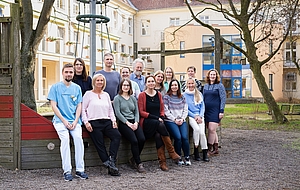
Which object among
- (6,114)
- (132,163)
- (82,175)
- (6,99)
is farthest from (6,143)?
(132,163)

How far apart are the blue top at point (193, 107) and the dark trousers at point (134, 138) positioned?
1391 millimetres

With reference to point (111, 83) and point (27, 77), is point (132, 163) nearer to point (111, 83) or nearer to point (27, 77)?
point (111, 83)

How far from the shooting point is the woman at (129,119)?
637 centimetres

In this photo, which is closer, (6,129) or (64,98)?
(64,98)

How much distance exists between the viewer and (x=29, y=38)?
9398mm

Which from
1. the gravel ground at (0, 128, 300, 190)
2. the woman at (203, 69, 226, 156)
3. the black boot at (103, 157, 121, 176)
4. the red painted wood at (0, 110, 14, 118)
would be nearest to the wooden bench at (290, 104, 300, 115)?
the gravel ground at (0, 128, 300, 190)

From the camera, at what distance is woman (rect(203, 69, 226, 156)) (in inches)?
308

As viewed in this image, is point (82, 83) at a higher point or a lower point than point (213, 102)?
higher

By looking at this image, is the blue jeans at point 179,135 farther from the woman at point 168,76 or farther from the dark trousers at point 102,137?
the dark trousers at point 102,137

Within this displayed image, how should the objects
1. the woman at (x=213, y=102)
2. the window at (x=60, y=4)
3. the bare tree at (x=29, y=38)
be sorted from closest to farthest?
the woman at (x=213, y=102)
the bare tree at (x=29, y=38)
the window at (x=60, y=4)

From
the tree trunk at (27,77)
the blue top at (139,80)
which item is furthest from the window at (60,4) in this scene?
the blue top at (139,80)

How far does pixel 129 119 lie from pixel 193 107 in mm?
1560

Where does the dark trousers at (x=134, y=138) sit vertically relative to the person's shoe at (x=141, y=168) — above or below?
above

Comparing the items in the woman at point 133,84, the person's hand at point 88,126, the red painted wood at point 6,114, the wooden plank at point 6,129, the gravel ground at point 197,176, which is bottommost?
the gravel ground at point 197,176
